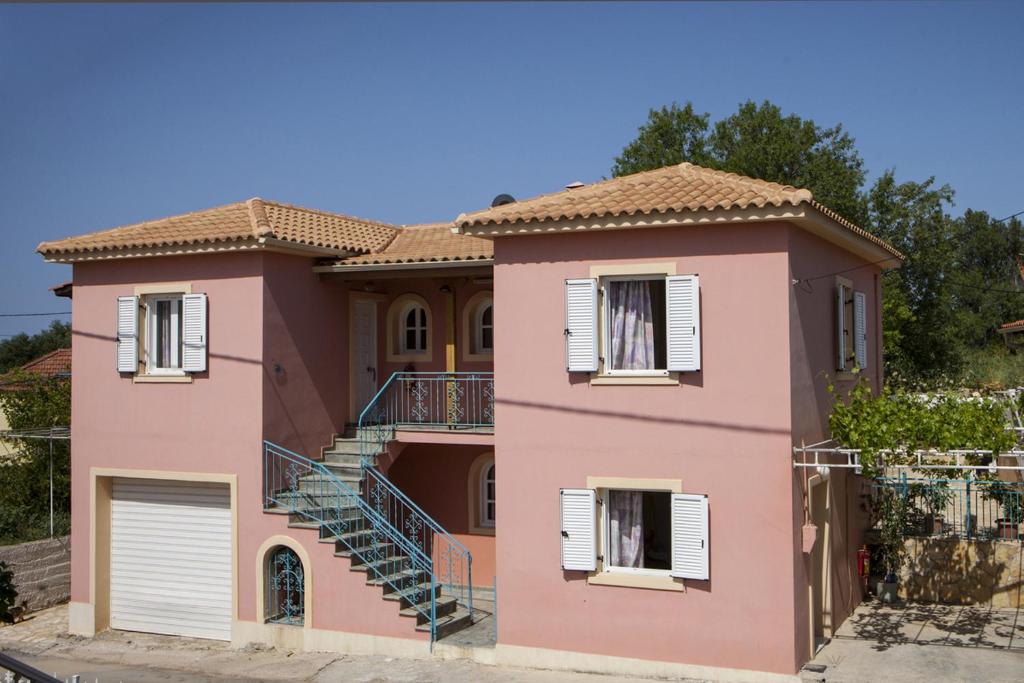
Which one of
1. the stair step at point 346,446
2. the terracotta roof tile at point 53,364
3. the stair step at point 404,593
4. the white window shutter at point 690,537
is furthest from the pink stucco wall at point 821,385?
the terracotta roof tile at point 53,364

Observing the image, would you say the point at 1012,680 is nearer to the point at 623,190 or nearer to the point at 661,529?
the point at 661,529

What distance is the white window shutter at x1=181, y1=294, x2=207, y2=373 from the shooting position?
50.1ft

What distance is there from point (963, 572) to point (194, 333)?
13.0 m

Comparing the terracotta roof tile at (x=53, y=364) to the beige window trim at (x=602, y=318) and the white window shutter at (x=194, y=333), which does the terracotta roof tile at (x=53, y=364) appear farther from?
the beige window trim at (x=602, y=318)

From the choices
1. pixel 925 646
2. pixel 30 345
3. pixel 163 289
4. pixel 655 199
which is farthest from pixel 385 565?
pixel 30 345

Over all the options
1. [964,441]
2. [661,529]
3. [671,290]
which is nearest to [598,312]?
[671,290]

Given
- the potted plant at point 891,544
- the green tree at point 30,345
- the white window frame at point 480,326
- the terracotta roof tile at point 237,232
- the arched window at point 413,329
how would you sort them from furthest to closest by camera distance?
the green tree at point 30,345, the arched window at point 413,329, the white window frame at point 480,326, the potted plant at point 891,544, the terracotta roof tile at point 237,232

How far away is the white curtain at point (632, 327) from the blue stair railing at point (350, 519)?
433 cm

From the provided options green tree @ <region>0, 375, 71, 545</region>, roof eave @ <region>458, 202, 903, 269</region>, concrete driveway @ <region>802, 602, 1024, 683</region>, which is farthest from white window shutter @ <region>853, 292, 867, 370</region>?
green tree @ <region>0, 375, 71, 545</region>

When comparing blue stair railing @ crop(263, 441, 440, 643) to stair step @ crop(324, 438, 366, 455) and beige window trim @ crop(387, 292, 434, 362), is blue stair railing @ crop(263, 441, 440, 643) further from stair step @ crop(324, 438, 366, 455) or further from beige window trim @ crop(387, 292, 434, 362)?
beige window trim @ crop(387, 292, 434, 362)

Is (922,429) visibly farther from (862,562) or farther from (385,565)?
(385,565)

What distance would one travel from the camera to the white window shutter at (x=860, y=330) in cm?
1540

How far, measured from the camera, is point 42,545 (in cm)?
1859

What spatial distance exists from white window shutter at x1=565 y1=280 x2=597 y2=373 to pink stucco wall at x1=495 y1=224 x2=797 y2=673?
0.67 feet
